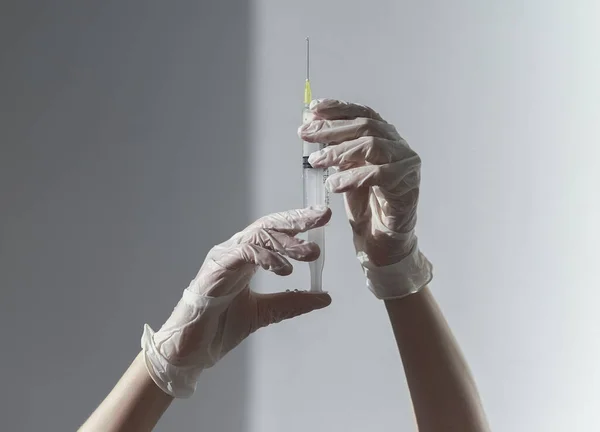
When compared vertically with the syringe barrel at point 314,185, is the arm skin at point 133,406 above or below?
below

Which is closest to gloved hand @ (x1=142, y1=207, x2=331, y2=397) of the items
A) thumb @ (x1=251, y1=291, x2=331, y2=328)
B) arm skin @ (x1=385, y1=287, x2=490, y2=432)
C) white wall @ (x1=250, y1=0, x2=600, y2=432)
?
thumb @ (x1=251, y1=291, x2=331, y2=328)

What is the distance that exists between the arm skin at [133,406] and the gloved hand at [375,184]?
0.43m

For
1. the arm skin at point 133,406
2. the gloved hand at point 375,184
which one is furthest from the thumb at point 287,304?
the arm skin at point 133,406

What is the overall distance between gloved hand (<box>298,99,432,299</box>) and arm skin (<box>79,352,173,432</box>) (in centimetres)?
43

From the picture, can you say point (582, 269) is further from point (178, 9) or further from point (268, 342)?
point (178, 9)

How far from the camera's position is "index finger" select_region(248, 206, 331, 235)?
40.0 inches

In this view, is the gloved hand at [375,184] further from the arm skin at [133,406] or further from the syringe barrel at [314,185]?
the arm skin at [133,406]

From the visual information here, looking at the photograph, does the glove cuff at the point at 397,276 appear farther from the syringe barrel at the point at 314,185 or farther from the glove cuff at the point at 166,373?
the glove cuff at the point at 166,373

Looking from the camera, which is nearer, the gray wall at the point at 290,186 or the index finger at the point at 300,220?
the index finger at the point at 300,220

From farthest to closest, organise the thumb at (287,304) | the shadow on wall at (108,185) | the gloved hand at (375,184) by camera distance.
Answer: the shadow on wall at (108,185) < the thumb at (287,304) < the gloved hand at (375,184)

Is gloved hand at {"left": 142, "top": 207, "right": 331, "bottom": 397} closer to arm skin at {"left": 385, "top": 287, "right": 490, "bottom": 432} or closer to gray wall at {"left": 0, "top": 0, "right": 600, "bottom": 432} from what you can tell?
arm skin at {"left": 385, "top": 287, "right": 490, "bottom": 432}

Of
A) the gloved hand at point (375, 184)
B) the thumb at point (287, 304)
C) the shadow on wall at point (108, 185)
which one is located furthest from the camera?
the shadow on wall at point (108, 185)

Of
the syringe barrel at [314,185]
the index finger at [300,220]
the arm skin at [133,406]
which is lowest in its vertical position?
the arm skin at [133,406]

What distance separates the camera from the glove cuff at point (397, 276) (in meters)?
1.08
